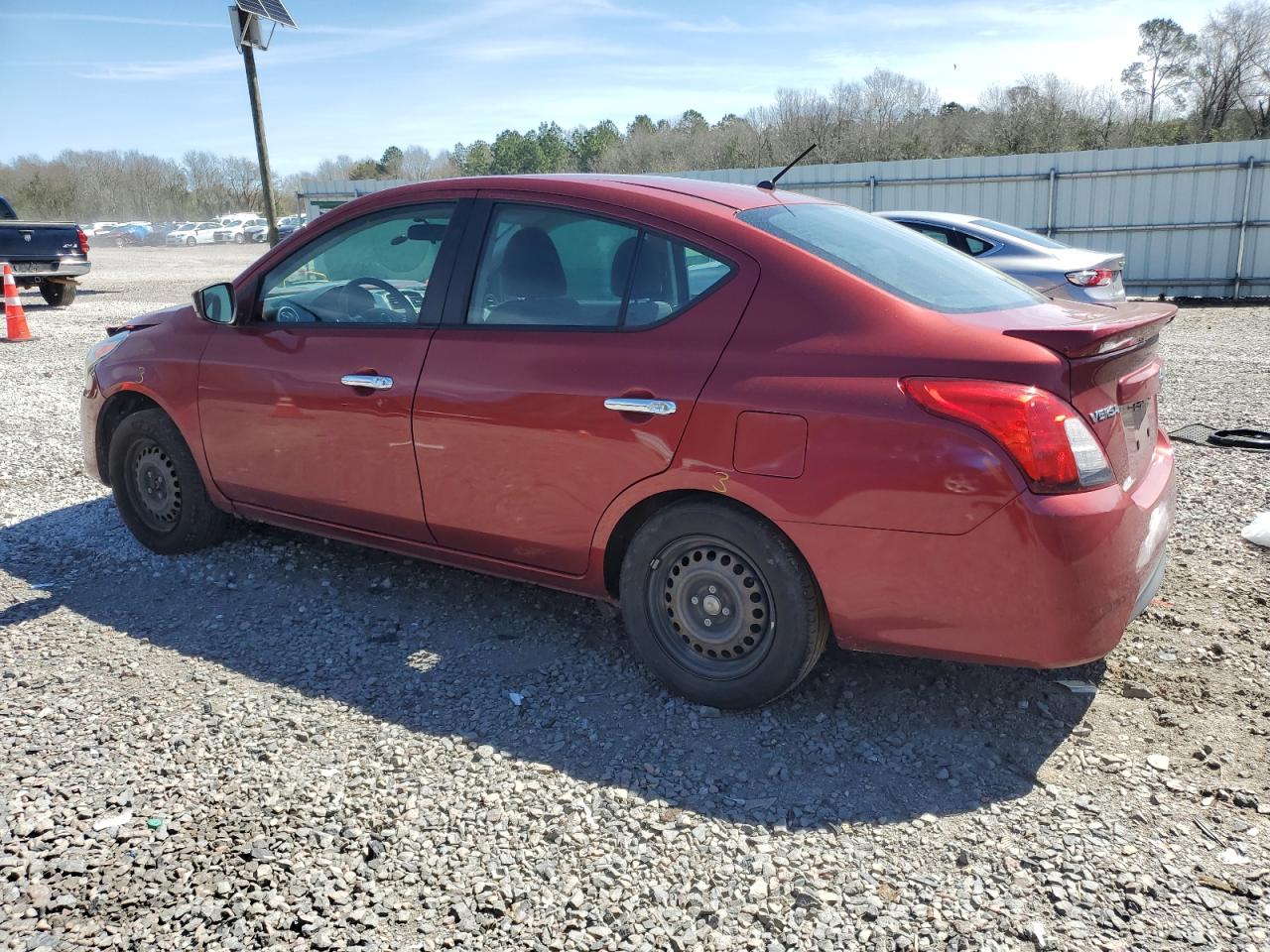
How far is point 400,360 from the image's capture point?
3.95 meters

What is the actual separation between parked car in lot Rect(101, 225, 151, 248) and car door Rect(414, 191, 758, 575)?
59.2 meters

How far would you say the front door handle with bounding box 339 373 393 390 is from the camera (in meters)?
3.96

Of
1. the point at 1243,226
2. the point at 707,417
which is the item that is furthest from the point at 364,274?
the point at 1243,226

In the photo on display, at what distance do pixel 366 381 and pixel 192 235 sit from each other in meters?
57.5

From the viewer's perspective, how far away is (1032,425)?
280cm

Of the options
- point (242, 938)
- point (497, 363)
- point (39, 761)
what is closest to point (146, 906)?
point (242, 938)

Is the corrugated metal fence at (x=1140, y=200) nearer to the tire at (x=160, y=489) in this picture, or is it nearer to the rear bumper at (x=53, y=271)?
the rear bumper at (x=53, y=271)

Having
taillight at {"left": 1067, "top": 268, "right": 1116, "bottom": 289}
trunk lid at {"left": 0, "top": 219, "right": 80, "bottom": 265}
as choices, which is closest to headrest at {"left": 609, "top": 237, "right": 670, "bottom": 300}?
taillight at {"left": 1067, "top": 268, "right": 1116, "bottom": 289}

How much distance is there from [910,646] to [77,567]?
401 centimetres

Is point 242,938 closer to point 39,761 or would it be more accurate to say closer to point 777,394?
point 39,761

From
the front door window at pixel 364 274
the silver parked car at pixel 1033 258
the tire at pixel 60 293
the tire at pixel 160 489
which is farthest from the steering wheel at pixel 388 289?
the tire at pixel 60 293

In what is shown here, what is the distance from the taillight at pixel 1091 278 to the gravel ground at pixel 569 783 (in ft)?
19.2

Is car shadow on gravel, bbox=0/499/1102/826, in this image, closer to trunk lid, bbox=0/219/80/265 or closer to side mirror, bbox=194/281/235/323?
side mirror, bbox=194/281/235/323

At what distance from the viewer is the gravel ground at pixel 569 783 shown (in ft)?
8.21
